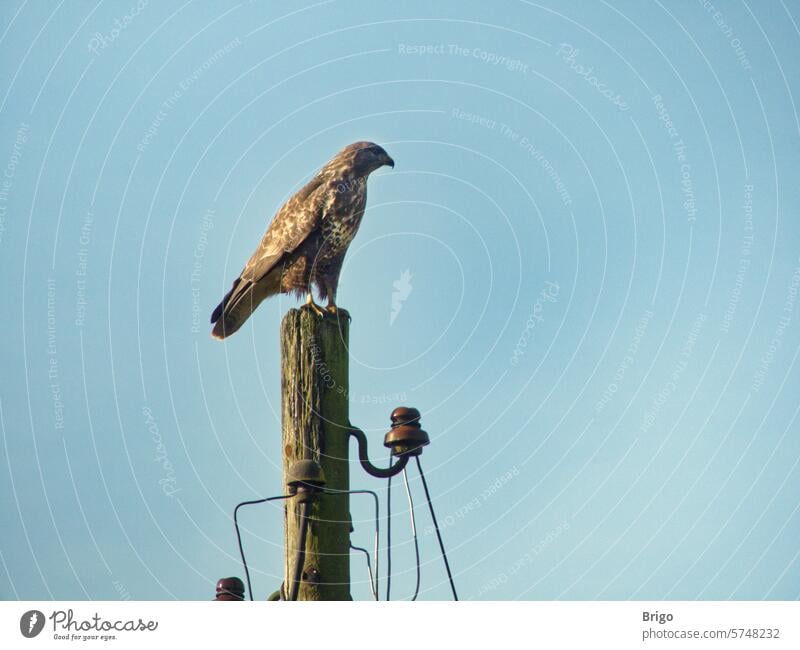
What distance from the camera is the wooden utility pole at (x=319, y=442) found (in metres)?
3.94

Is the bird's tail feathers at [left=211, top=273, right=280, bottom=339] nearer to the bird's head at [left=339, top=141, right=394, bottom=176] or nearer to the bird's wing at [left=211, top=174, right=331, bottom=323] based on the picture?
the bird's wing at [left=211, top=174, right=331, bottom=323]

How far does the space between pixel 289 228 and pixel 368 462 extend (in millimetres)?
2453

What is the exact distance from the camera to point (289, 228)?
6.32m

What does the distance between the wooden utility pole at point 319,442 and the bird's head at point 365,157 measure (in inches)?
96.6

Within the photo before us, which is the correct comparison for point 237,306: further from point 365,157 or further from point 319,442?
point 319,442

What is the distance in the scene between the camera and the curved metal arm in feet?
13.5

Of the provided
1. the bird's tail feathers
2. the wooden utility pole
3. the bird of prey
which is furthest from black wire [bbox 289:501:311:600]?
the bird of prey

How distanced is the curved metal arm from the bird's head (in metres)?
2.57

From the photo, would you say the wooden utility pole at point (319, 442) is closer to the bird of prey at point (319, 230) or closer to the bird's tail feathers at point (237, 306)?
the bird's tail feathers at point (237, 306)

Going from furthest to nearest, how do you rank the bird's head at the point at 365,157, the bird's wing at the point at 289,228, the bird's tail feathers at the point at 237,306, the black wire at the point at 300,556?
the bird's head at the point at 365,157
the bird's wing at the point at 289,228
the bird's tail feathers at the point at 237,306
the black wire at the point at 300,556

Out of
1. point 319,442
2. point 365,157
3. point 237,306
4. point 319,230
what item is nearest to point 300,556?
point 319,442

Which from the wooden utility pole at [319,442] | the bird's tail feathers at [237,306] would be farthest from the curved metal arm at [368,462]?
the bird's tail feathers at [237,306]
